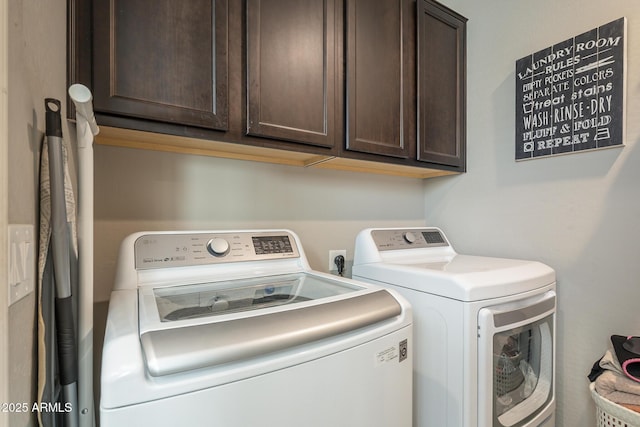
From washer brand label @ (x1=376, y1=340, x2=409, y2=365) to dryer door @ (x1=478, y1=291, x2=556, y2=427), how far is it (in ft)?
1.05

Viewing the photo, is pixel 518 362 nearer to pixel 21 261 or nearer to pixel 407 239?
pixel 407 239

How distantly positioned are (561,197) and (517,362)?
2.62 feet

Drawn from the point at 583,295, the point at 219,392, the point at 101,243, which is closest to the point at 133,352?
the point at 219,392

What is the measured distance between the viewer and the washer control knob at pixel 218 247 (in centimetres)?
112

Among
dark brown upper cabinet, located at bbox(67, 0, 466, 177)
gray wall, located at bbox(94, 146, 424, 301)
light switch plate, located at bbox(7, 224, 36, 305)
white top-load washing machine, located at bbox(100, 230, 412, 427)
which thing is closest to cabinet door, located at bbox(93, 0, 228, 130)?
dark brown upper cabinet, located at bbox(67, 0, 466, 177)

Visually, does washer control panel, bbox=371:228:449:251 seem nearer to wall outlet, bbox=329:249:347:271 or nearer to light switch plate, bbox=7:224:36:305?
wall outlet, bbox=329:249:347:271

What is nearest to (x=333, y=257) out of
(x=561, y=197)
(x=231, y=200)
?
(x=231, y=200)

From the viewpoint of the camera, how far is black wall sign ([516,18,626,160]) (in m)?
1.26

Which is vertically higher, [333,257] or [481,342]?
[333,257]

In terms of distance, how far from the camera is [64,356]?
0.63m

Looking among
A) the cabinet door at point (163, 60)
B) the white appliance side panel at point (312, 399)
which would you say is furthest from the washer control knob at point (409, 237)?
the cabinet door at point (163, 60)

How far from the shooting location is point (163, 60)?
3.26 feet

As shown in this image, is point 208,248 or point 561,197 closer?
point 208,248

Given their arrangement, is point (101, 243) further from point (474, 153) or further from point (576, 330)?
point (576, 330)
